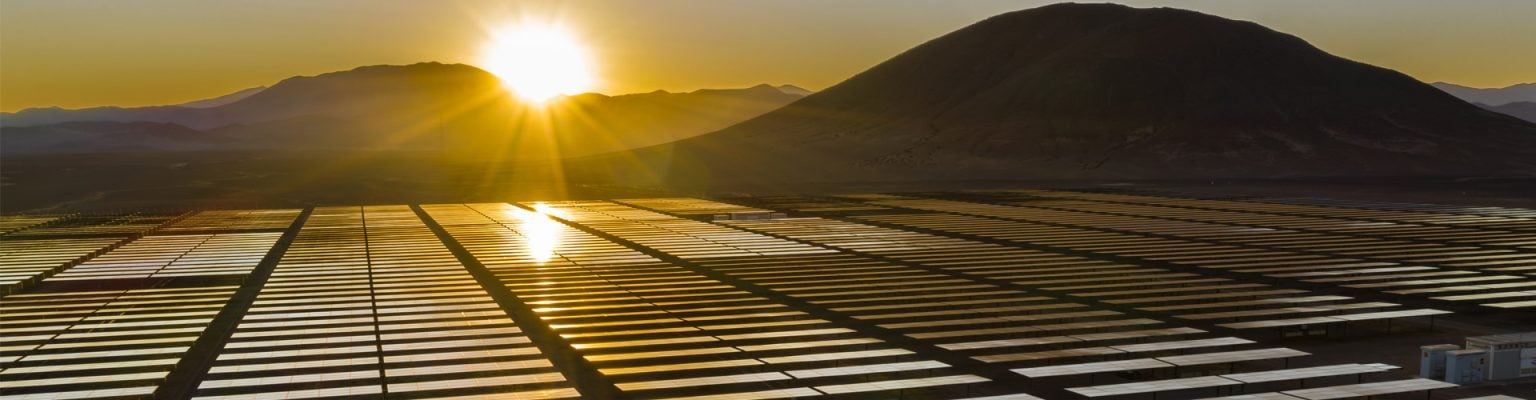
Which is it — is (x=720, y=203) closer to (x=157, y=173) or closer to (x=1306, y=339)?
(x=1306, y=339)

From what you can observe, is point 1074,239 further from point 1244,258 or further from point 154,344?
point 154,344

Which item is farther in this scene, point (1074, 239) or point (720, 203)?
point (720, 203)

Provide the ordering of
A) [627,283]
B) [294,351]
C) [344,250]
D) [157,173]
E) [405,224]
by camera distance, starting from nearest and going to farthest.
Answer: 1. [294,351]
2. [627,283]
3. [344,250]
4. [405,224]
5. [157,173]

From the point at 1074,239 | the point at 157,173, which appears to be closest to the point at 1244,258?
the point at 1074,239

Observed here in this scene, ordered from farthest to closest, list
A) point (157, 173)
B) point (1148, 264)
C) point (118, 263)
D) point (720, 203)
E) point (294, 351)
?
point (157, 173) → point (720, 203) → point (118, 263) → point (1148, 264) → point (294, 351)

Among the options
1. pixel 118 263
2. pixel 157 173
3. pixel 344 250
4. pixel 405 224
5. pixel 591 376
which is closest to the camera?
pixel 591 376

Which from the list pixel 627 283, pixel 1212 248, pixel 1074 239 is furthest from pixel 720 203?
pixel 627 283
